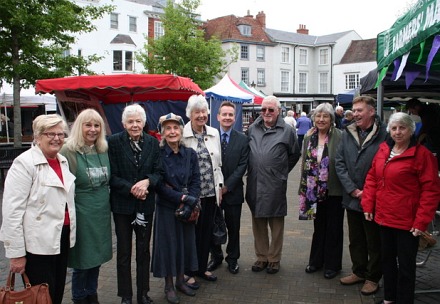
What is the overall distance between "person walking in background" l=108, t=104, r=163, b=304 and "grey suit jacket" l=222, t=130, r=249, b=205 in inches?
39.3

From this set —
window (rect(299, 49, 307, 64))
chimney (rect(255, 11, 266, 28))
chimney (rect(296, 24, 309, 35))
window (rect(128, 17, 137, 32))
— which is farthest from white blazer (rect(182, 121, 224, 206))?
chimney (rect(296, 24, 309, 35))

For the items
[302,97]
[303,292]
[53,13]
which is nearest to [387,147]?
[303,292]

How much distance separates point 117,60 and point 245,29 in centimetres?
1527

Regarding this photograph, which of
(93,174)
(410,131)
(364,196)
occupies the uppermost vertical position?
(410,131)

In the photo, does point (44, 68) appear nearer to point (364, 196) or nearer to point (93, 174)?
point (93, 174)

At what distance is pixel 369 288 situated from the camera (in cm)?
433

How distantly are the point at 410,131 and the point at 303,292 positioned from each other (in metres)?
1.95

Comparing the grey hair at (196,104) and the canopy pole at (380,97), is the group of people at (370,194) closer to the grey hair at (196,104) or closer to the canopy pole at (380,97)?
the canopy pole at (380,97)

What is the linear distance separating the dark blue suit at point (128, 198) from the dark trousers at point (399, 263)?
84.4 inches

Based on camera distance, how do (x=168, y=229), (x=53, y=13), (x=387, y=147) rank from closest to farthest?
(x=387, y=147) → (x=168, y=229) → (x=53, y=13)

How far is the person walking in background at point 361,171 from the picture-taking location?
424cm

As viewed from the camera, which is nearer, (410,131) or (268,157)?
(410,131)

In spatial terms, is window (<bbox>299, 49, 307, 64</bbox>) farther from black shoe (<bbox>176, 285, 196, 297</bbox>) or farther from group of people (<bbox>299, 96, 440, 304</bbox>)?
black shoe (<bbox>176, 285, 196, 297</bbox>)

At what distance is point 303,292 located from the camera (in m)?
4.40
